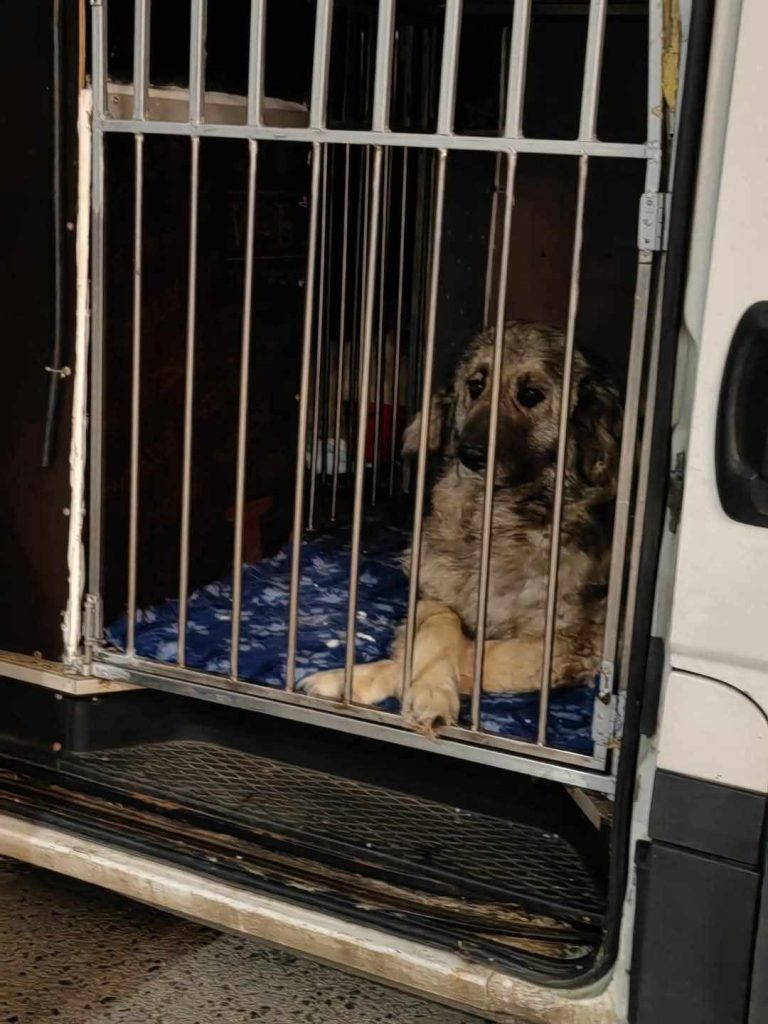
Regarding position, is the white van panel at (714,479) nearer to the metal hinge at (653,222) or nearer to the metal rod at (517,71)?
the metal hinge at (653,222)

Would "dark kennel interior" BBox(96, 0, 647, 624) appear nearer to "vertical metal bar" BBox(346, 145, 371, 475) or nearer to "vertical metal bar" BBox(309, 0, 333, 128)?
"vertical metal bar" BBox(346, 145, 371, 475)

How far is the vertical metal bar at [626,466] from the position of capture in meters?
1.80

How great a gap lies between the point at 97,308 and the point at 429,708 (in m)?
0.95

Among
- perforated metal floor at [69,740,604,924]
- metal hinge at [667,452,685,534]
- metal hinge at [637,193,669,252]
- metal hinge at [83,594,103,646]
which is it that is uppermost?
metal hinge at [637,193,669,252]

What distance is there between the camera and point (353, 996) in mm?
2266

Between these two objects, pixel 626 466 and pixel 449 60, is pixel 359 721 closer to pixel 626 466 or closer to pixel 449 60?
pixel 626 466

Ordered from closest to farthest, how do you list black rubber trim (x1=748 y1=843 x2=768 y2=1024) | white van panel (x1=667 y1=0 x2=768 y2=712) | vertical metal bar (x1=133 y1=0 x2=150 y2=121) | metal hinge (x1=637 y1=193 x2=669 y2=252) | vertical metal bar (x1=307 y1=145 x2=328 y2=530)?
white van panel (x1=667 y1=0 x2=768 y2=712), black rubber trim (x1=748 y1=843 x2=768 y2=1024), metal hinge (x1=637 y1=193 x2=669 y2=252), vertical metal bar (x1=133 y1=0 x2=150 y2=121), vertical metal bar (x1=307 y1=145 x2=328 y2=530)

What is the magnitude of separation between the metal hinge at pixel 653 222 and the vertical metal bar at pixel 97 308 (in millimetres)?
1015

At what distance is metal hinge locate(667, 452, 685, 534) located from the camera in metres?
1.60

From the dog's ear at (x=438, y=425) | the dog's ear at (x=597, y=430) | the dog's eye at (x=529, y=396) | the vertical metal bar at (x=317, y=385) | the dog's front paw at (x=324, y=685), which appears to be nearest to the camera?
the dog's front paw at (x=324, y=685)

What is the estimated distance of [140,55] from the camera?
7.15ft

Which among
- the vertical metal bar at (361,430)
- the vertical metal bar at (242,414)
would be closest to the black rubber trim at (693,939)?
the vertical metal bar at (361,430)

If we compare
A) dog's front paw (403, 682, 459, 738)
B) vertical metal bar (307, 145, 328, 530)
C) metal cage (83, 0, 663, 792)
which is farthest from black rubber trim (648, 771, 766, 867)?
vertical metal bar (307, 145, 328, 530)

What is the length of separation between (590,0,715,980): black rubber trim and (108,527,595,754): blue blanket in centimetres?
36
